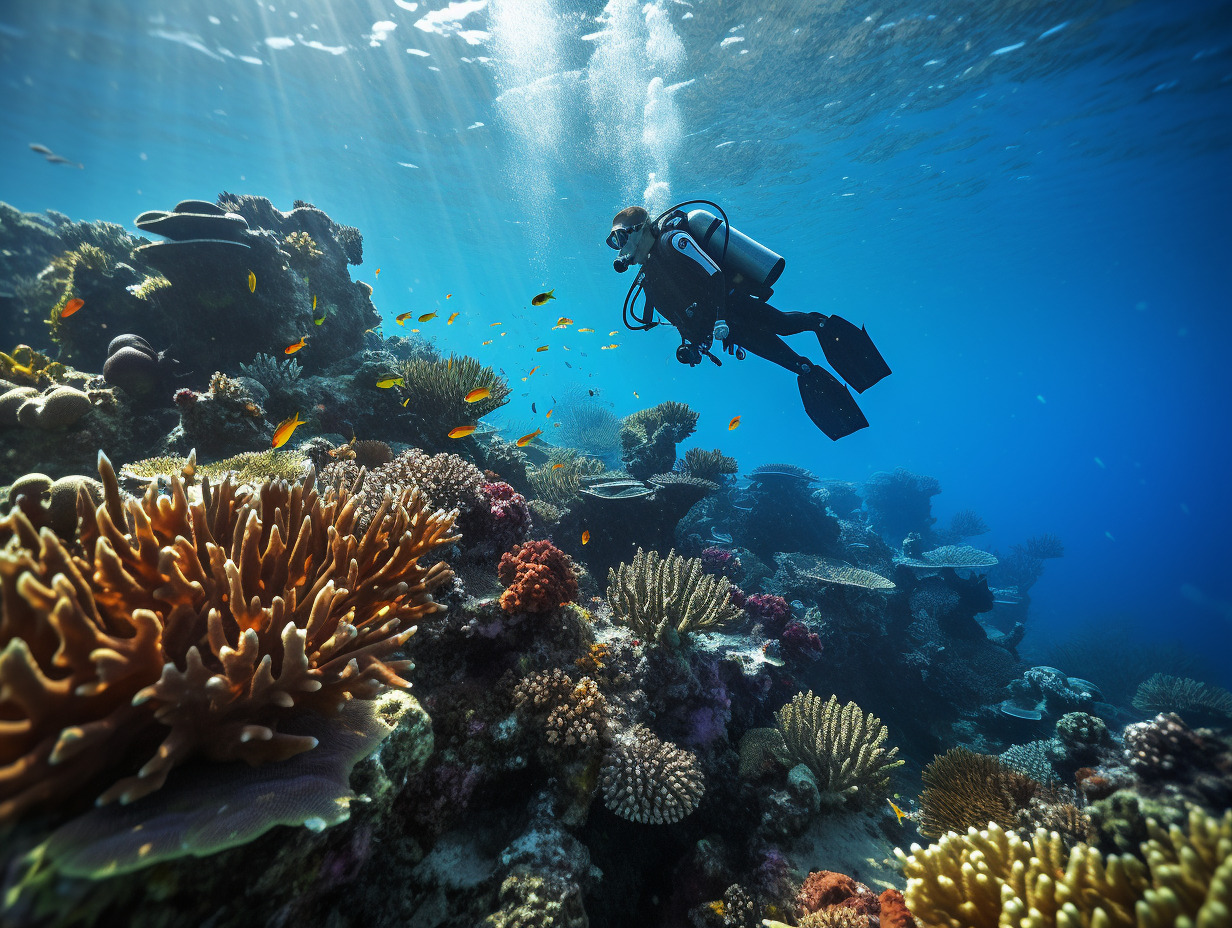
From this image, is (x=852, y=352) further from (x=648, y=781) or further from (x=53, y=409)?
(x=53, y=409)

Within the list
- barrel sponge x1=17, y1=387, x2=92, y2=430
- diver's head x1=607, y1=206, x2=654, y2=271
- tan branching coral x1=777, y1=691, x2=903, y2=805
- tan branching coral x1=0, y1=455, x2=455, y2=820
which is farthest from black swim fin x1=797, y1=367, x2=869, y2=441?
barrel sponge x1=17, y1=387, x2=92, y2=430

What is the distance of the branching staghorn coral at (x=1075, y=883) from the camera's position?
5.10 feet

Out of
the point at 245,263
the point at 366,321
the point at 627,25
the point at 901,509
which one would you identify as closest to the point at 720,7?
the point at 627,25

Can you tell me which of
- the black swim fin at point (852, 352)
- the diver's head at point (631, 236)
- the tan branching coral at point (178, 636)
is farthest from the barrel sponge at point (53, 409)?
the black swim fin at point (852, 352)

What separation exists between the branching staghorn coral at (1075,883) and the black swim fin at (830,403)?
561 centimetres

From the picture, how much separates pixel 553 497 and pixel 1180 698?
15204 mm

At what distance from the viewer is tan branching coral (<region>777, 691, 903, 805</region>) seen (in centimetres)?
396

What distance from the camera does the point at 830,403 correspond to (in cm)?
723

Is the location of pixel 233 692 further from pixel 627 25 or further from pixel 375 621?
pixel 627 25

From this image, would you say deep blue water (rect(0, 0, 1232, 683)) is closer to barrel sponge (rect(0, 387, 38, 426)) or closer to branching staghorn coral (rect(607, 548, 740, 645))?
barrel sponge (rect(0, 387, 38, 426))

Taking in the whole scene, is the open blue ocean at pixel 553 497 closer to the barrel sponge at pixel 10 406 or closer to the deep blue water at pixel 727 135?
the barrel sponge at pixel 10 406

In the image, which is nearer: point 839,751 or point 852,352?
point 839,751

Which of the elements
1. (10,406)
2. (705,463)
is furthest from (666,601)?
(10,406)

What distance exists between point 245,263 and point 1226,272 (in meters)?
66.5
